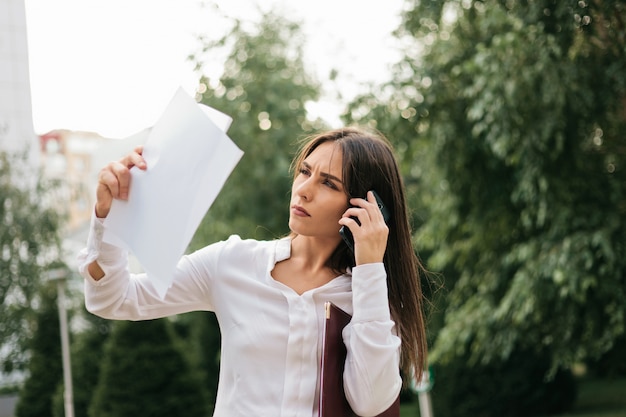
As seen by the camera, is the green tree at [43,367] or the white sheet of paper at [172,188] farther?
the green tree at [43,367]

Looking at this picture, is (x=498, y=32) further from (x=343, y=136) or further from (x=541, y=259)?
(x=343, y=136)

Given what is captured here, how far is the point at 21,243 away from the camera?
18.2 m

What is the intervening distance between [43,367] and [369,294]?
15.0m

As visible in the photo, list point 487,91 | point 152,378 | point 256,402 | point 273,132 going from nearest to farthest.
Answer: point 256,402 → point 487,91 → point 152,378 → point 273,132

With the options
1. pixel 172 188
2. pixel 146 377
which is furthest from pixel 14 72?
pixel 172 188

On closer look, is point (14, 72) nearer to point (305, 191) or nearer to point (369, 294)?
point (305, 191)

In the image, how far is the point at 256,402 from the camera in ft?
Answer: 6.74

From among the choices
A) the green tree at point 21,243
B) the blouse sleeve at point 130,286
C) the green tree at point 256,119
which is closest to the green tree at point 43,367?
the green tree at point 21,243

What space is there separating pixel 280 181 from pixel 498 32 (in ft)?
22.4

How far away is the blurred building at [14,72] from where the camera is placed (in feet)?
106

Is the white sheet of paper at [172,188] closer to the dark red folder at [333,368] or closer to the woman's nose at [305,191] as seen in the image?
the woman's nose at [305,191]

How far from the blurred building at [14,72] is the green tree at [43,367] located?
56.7 feet

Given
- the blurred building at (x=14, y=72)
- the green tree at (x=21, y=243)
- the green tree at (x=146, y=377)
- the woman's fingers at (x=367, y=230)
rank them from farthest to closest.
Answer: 1. the blurred building at (x=14, y=72)
2. the green tree at (x=21, y=243)
3. the green tree at (x=146, y=377)
4. the woman's fingers at (x=367, y=230)

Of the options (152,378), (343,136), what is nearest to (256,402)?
(343,136)
